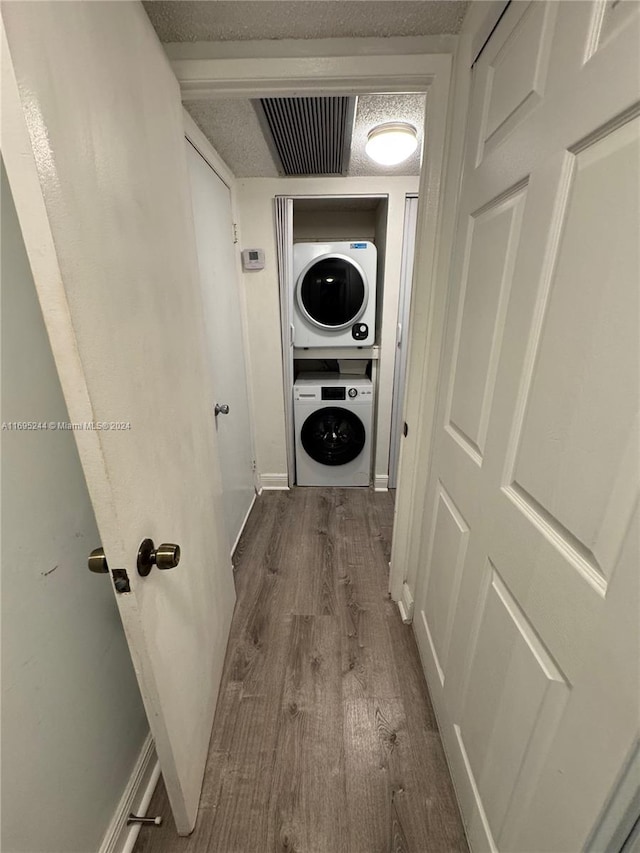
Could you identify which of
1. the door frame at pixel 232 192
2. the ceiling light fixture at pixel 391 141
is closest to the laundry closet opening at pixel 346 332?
the door frame at pixel 232 192

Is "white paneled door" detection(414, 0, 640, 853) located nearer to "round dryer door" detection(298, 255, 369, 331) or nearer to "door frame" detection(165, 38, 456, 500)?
"door frame" detection(165, 38, 456, 500)

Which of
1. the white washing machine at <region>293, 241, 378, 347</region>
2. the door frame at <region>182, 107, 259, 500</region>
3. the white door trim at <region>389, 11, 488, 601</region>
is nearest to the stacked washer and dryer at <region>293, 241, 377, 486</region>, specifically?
the white washing machine at <region>293, 241, 378, 347</region>

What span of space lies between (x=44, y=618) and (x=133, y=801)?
2.58ft

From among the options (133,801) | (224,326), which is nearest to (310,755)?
(133,801)

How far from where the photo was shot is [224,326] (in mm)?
1897

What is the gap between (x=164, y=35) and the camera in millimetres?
998

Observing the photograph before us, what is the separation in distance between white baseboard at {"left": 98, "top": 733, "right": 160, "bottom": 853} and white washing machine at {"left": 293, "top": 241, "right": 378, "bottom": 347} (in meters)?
2.32

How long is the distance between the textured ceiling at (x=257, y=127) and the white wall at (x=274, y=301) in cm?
9

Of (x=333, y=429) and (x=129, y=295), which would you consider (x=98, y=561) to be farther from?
(x=333, y=429)

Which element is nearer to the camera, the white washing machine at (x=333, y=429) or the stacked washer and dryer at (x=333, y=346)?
the stacked washer and dryer at (x=333, y=346)

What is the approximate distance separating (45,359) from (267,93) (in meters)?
1.17

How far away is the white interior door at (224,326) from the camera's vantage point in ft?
5.11

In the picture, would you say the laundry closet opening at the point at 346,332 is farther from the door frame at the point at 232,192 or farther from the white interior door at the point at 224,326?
the white interior door at the point at 224,326

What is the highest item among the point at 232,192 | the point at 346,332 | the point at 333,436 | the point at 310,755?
the point at 232,192
